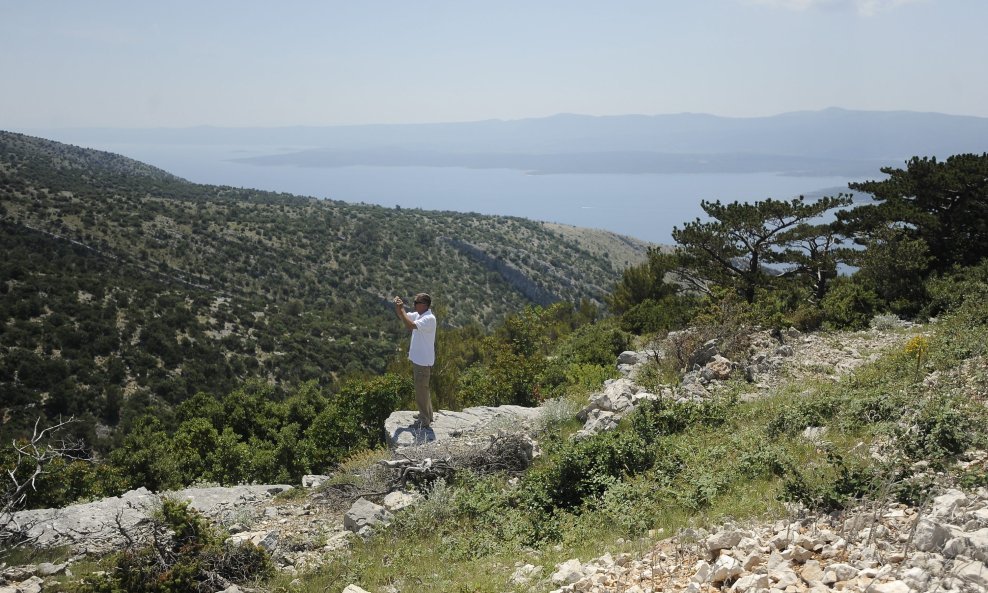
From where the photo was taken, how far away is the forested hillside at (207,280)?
2731cm

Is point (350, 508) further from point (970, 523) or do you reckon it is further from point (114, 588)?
point (970, 523)

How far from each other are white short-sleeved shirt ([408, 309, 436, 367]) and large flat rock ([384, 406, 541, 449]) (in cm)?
111

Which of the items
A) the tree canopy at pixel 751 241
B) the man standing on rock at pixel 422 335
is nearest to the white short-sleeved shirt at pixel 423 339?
the man standing on rock at pixel 422 335

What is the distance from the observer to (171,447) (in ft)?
42.2

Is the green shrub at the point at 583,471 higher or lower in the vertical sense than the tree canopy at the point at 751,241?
lower

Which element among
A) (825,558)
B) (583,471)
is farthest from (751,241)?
(825,558)

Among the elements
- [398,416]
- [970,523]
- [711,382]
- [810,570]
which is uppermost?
[970,523]

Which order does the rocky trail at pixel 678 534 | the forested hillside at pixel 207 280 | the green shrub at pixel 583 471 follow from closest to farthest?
the rocky trail at pixel 678 534, the green shrub at pixel 583 471, the forested hillside at pixel 207 280

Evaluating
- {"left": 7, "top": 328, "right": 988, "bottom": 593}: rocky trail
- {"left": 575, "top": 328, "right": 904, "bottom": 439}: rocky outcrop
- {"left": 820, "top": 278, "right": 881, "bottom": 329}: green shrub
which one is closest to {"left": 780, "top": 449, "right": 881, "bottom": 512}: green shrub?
{"left": 7, "top": 328, "right": 988, "bottom": 593}: rocky trail

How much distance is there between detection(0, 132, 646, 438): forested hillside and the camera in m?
27.3

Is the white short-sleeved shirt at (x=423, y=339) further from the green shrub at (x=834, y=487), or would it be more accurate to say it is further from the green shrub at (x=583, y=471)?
the green shrub at (x=834, y=487)

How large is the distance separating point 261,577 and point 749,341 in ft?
31.4

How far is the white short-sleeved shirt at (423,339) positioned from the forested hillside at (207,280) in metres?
3.50

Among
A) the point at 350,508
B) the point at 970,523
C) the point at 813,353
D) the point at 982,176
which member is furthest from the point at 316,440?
the point at 982,176
